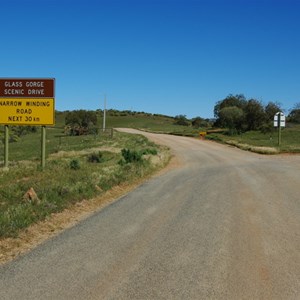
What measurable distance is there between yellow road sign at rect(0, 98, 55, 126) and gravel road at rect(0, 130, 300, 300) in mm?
7976

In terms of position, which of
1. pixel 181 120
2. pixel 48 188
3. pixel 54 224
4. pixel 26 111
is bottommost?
pixel 54 224

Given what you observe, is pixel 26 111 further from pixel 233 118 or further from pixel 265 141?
pixel 233 118

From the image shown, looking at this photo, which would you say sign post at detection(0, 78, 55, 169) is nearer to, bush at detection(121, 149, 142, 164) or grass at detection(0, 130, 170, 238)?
grass at detection(0, 130, 170, 238)

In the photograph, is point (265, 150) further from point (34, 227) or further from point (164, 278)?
point (164, 278)

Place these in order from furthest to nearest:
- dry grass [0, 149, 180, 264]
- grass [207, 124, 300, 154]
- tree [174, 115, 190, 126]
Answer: tree [174, 115, 190, 126] → grass [207, 124, 300, 154] → dry grass [0, 149, 180, 264]

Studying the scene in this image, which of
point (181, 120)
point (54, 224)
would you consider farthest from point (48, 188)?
point (181, 120)

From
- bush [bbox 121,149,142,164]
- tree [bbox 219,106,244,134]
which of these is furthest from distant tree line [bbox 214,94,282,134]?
bush [bbox 121,149,142,164]

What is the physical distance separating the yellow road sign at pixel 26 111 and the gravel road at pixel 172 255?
798cm

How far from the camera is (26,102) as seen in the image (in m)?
18.9

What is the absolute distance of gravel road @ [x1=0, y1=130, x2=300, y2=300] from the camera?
561cm

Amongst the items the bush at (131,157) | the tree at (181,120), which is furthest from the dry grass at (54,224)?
the tree at (181,120)

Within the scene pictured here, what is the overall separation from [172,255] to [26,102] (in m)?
13.4

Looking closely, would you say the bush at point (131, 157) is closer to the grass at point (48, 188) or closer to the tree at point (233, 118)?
the grass at point (48, 188)

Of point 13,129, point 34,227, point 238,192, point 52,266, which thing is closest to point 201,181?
point 238,192
